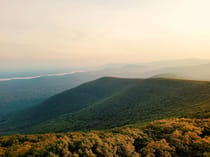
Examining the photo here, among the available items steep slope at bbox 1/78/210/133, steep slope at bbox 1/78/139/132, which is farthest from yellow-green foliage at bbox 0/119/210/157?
steep slope at bbox 1/78/139/132

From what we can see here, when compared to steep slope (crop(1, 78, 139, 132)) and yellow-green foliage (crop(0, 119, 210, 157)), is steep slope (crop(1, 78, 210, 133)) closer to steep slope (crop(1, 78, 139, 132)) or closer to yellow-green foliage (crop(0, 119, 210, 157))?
steep slope (crop(1, 78, 139, 132))

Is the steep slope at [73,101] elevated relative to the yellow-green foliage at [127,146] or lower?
lower

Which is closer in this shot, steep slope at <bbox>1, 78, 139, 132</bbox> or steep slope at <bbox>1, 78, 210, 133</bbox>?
steep slope at <bbox>1, 78, 210, 133</bbox>

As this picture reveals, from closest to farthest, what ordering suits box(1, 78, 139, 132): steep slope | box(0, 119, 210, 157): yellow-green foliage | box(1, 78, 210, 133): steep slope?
box(0, 119, 210, 157): yellow-green foliage
box(1, 78, 210, 133): steep slope
box(1, 78, 139, 132): steep slope

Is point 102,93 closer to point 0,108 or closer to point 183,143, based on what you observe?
point 183,143

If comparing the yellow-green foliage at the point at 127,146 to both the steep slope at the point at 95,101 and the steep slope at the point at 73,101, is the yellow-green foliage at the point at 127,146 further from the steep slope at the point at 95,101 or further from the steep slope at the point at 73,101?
the steep slope at the point at 73,101

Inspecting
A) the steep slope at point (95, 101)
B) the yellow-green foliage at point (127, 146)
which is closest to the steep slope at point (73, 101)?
the steep slope at point (95, 101)

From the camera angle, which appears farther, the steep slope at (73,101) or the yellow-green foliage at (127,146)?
the steep slope at (73,101)

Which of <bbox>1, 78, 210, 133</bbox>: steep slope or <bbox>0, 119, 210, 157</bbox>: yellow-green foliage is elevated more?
<bbox>0, 119, 210, 157</bbox>: yellow-green foliage

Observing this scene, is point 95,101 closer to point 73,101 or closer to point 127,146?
point 73,101

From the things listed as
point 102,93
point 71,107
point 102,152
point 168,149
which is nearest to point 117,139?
point 102,152

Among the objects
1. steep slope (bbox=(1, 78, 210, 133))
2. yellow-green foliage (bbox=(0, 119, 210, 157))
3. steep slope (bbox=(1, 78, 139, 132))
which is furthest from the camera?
steep slope (bbox=(1, 78, 139, 132))
